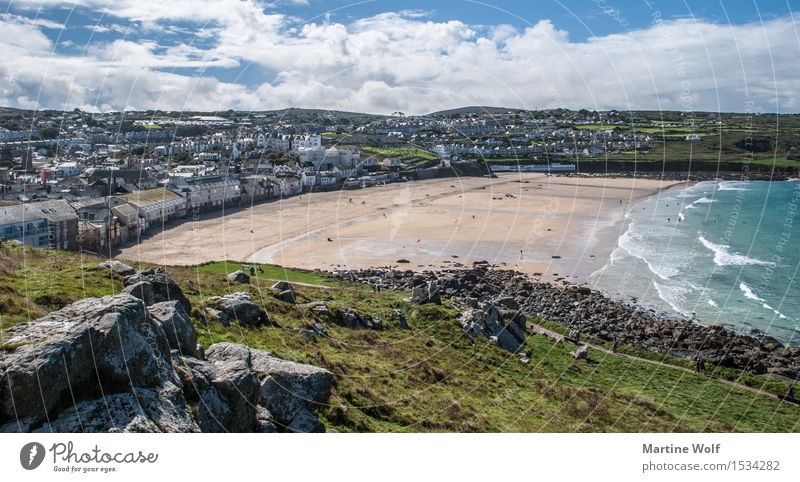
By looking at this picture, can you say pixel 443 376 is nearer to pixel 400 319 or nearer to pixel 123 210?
pixel 400 319

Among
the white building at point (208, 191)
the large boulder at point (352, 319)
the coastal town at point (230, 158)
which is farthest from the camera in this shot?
the white building at point (208, 191)

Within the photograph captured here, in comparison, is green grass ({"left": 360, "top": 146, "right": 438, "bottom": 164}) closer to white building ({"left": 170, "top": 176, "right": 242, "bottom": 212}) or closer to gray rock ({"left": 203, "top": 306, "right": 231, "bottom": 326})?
white building ({"left": 170, "top": 176, "right": 242, "bottom": 212})

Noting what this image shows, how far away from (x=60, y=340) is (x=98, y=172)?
6402 cm

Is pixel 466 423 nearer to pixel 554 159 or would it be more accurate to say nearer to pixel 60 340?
pixel 60 340

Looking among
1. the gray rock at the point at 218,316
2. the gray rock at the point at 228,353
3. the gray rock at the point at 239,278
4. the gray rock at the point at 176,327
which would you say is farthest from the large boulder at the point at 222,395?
the gray rock at the point at 239,278

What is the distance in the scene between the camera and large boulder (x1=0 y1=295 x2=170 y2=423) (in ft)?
19.8

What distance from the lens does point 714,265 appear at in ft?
134

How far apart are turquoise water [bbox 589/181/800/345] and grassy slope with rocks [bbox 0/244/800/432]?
844 centimetres

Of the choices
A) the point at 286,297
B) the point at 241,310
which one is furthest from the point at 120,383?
the point at 286,297

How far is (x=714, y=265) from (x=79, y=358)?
140ft

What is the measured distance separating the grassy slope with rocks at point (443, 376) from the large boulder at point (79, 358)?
2111mm

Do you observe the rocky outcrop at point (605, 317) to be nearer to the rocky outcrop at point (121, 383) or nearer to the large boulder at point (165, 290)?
the large boulder at point (165, 290)

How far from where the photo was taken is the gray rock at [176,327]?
8.54 m

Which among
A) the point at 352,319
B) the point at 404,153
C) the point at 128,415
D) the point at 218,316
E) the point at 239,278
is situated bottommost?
the point at 404,153
